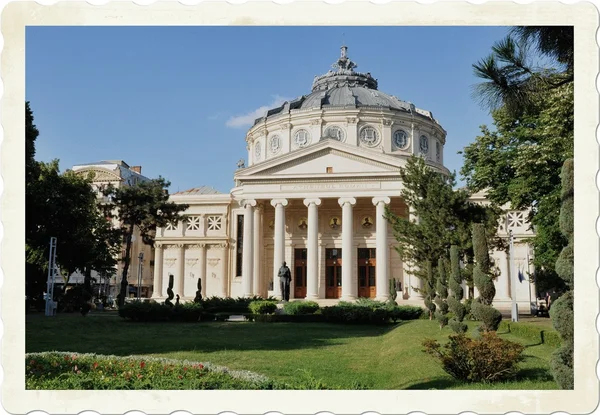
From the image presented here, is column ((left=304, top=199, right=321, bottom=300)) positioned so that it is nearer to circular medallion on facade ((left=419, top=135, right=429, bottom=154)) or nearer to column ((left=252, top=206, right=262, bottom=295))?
column ((left=252, top=206, right=262, bottom=295))

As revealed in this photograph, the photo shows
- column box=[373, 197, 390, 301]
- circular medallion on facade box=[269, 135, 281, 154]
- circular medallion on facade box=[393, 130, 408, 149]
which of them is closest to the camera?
column box=[373, 197, 390, 301]

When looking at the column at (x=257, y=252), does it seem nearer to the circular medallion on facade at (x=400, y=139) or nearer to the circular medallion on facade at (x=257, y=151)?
the circular medallion on facade at (x=257, y=151)

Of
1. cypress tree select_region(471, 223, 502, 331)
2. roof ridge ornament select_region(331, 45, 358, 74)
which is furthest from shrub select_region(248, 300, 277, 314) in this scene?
roof ridge ornament select_region(331, 45, 358, 74)

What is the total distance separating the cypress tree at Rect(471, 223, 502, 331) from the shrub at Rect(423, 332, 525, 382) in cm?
460

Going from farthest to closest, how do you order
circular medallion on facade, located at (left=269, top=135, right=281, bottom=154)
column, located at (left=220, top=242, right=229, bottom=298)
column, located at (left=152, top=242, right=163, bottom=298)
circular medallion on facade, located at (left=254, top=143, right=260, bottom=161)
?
1. circular medallion on facade, located at (left=254, top=143, right=260, bottom=161)
2. circular medallion on facade, located at (left=269, top=135, right=281, bottom=154)
3. column, located at (left=152, top=242, right=163, bottom=298)
4. column, located at (left=220, top=242, right=229, bottom=298)

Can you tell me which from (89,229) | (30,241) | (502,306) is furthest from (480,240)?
(502,306)

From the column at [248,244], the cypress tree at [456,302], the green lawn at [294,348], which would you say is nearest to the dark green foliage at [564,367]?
the green lawn at [294,348]

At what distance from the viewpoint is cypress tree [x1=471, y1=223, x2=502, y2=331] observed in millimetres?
16906

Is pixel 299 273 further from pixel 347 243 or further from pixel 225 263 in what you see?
pixel 225 263

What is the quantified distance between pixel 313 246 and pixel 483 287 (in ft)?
102

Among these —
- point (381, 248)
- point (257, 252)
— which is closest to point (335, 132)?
point (257, 252)

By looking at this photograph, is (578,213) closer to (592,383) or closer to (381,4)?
(592,383)

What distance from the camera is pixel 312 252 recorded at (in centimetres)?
4766

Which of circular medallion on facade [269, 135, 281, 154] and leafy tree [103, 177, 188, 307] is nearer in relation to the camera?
leafy tree [103, 177, 188, 307]
